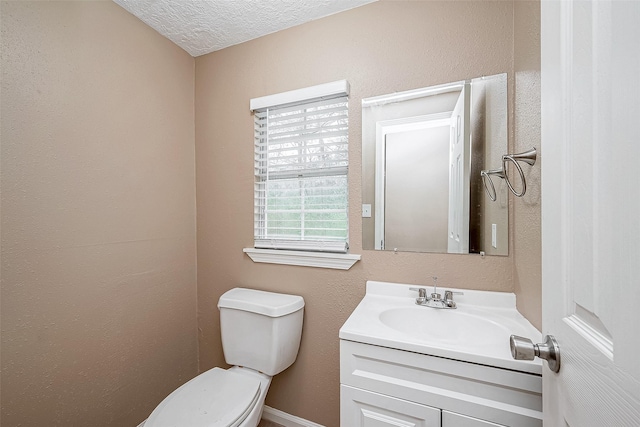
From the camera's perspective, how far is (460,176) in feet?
4.13

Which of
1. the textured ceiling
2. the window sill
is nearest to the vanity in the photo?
the window sill

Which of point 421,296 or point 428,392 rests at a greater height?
point 421,296

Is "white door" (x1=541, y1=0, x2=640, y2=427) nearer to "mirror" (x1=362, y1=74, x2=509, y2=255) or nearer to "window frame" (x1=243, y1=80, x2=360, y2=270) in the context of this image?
"mirror" (x1=362, y1=74, x2=509, y2=255)

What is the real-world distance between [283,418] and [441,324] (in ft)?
3.70

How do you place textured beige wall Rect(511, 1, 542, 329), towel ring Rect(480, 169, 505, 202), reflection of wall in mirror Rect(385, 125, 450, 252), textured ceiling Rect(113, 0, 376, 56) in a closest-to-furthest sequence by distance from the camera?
textured beige wall Rect(511, 1, 542, 329), towel ring Rect(480, 169, 505, 202), reflection of wall in mirror Rect(385, 125, 450, 252), textured ceiling Rect(113, 0, 376, 56)

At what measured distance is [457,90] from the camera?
1.26 meters

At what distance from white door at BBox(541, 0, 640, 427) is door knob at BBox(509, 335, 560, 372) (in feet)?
0.06

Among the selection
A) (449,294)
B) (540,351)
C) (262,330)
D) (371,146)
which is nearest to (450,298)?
(449,294)

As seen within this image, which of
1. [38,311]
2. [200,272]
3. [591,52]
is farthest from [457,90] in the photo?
[38,311]

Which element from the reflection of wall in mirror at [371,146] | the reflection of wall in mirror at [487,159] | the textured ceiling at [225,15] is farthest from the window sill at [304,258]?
the textured ceiling at [225,15]

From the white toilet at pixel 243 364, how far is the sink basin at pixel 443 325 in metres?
0.46

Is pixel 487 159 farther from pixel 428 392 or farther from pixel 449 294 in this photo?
pixel 428 392

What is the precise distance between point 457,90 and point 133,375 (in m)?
2.21

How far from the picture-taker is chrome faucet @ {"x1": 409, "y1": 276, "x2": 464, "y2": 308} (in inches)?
47.1
